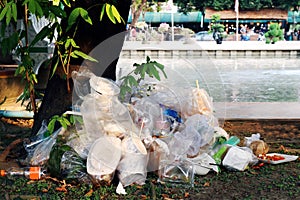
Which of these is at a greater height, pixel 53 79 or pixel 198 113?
pixel 53 79

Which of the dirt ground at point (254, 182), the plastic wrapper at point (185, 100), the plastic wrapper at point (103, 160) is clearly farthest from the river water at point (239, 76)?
the plastic wrapper at point (103, 160)

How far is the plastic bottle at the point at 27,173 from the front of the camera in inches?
167

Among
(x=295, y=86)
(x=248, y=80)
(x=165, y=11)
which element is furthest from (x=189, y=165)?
(x=165, y=11)

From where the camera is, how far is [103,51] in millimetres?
5055

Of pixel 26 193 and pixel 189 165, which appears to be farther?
pixel 189 165

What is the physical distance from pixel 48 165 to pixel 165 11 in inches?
1723

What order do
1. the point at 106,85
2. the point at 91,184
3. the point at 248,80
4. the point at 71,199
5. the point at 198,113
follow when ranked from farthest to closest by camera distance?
the point at 248,80, the point at 198,113, the point at 106,85, the point at 91,184, the point at 71,199

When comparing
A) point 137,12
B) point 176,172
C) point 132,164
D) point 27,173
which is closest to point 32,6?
point 132,164

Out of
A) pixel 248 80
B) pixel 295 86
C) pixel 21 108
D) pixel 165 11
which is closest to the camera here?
pixel 21 108

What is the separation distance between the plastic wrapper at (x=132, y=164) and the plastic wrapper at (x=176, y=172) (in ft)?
0.50

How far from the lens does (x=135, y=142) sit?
13.6 ft

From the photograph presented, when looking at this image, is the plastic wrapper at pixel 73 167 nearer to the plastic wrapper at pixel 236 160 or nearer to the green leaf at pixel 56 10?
the green leaf at pixel 56 10

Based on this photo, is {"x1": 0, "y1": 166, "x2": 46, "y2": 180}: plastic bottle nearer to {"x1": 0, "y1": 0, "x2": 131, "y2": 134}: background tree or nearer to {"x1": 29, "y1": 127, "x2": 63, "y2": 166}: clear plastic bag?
{"x1": 29, "y1": 127, "x2": 63, "y2": 166}: clear plastic bag

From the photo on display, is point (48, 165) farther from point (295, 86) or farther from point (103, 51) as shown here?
point (295, 86)
